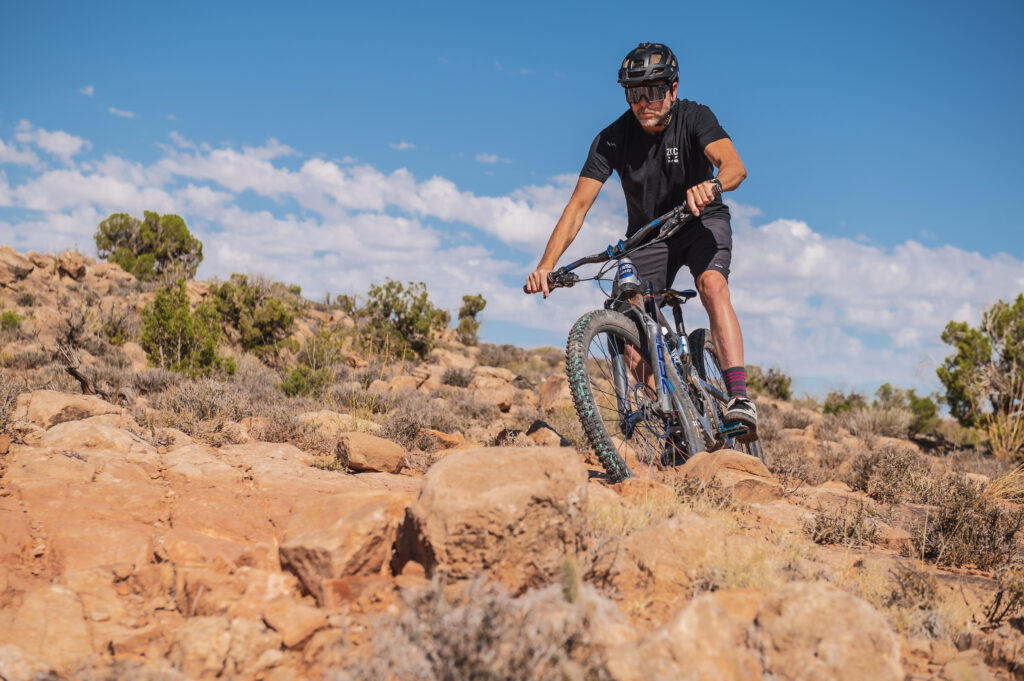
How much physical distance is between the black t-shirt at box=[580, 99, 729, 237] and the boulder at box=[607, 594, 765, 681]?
315cm

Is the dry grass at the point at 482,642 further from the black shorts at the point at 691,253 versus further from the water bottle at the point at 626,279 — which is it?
the black shorts at the point at 691,253

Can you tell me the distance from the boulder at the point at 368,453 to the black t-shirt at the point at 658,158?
2.49 metres

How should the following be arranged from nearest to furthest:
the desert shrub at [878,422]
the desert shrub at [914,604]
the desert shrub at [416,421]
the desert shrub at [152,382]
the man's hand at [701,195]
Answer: the desert shrub at [914,604], the man's hand at [701,195], the desert shrub at [416,421], the desert shrub at [152,382], the desert shrub at [878,422]

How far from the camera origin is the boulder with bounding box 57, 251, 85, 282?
20.5 m

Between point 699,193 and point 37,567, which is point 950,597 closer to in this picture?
point 699,193

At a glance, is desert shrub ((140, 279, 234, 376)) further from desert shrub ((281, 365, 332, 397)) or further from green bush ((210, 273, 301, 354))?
green bush ((210, 273, 301, 354))

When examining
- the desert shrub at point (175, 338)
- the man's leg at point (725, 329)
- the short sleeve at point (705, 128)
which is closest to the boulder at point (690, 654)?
the man's leg at point (725, 329)

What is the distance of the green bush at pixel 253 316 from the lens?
1478 cm

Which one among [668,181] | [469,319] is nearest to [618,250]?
[668,181]

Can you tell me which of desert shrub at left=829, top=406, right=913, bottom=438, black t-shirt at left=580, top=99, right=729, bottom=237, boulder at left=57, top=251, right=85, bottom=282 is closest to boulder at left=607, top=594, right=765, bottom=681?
black t-shirt at left=580, top=99, right=729, bottom=237

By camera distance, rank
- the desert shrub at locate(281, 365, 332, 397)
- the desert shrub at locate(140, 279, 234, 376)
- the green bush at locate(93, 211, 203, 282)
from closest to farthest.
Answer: the desert shrub at locate(281, 365, 332, 397), the desert shrub at locate(140, 279, 234, 376), the green bush at locate(93, 211, 203, 282)

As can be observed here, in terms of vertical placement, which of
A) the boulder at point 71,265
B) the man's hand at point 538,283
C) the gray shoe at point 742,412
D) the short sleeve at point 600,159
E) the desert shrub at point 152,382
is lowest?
the desert shrub at point 152,382

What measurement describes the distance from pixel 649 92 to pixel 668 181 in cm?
66

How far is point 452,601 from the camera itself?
1942 mm
